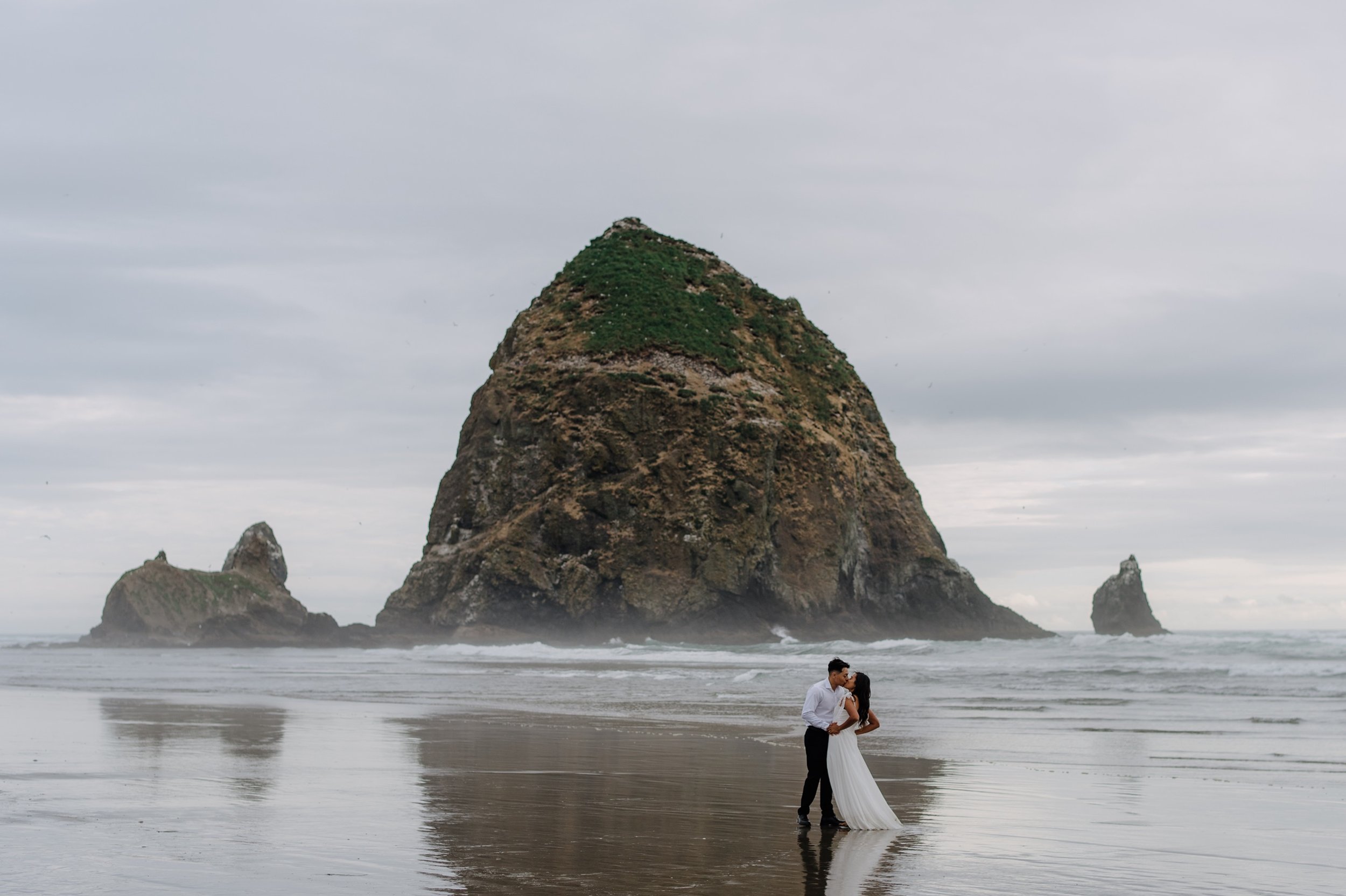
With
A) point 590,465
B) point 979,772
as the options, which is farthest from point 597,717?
point 590,465

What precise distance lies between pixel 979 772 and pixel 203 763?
7.71 meters

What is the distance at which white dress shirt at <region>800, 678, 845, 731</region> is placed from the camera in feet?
30.3

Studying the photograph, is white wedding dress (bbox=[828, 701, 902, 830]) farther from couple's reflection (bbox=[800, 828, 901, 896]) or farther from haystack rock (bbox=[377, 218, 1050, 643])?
haystack rock (bbox=[377, 218, 1050, 643])

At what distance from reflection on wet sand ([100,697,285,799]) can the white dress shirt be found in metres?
4.35

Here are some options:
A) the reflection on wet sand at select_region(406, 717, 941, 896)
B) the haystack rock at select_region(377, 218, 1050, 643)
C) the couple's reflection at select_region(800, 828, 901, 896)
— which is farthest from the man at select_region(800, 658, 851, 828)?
the haystack rock at select_region(377, 218, 1050, 643)

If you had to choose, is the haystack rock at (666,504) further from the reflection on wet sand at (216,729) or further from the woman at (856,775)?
the woman at (856,775)

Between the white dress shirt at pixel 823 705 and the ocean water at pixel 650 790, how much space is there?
0.80 meters

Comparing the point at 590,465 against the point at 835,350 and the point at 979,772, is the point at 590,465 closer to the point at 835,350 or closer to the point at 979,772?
the point at 835,350

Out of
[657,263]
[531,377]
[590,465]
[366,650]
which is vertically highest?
[657,263]

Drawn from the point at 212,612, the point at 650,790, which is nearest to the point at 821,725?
the point at 650,790

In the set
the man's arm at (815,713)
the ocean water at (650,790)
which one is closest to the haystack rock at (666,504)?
the ocean water at (650,790)

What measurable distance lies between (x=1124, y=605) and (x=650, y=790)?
77.1 m

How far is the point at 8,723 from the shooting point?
15.3 m

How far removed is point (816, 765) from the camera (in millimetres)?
9117
